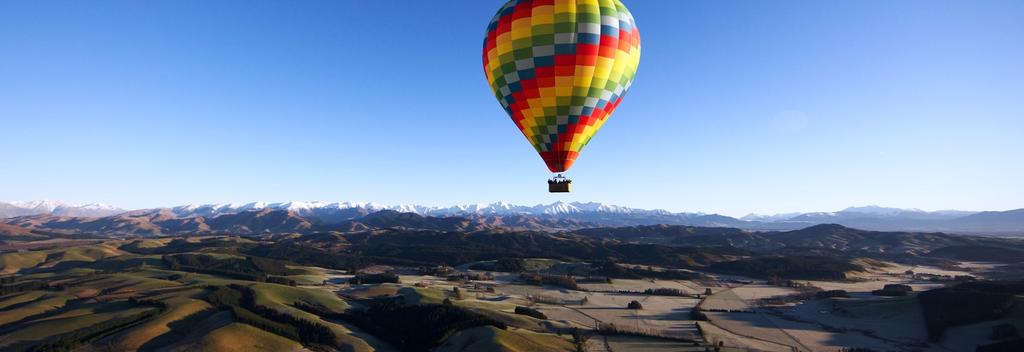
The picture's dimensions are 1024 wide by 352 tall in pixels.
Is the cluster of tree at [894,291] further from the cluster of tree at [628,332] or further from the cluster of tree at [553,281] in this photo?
the cluster of tree at [553,281]

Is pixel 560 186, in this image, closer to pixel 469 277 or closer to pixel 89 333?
pixel 89 333

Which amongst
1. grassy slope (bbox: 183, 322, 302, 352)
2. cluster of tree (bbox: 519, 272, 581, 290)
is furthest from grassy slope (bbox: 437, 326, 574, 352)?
cluster of tree (bbox: 519, 272, 581, 290)

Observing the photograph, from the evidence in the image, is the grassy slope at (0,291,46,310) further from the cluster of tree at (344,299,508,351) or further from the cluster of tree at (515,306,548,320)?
the cluster of tree at (515,306,548,320)

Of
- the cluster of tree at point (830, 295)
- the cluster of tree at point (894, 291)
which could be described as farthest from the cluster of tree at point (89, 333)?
the cluster of tree at point (894, 291)

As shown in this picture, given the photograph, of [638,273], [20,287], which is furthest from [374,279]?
[638,273]

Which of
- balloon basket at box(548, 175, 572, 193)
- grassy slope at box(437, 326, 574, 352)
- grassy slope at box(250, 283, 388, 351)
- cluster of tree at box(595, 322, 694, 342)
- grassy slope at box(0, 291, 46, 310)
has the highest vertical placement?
balloon basket at box(548, 175, 572, 193)

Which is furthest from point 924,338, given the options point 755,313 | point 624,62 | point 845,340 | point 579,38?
point 579,38

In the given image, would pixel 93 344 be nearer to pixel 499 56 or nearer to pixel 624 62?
pixel 499 56
